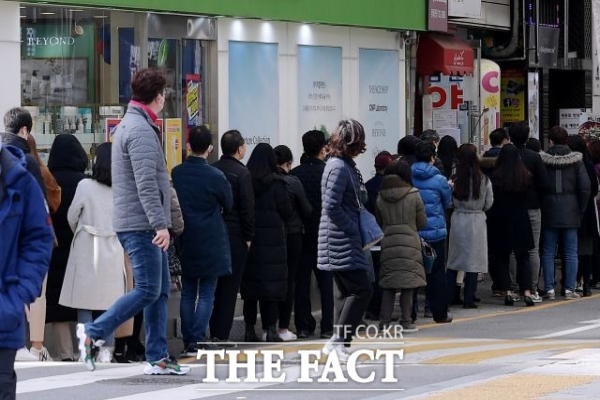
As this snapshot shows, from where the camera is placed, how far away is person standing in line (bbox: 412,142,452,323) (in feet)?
49.6

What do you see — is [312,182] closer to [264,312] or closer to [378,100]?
[264,312]

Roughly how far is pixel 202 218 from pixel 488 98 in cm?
1194

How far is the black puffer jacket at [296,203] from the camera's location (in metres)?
13.7

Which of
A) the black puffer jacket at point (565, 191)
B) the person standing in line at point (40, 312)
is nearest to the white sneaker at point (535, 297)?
the black puffer jacket at point (565, 191)

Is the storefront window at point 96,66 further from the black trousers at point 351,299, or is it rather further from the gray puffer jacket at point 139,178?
the gray puffer jacket at point 139,178

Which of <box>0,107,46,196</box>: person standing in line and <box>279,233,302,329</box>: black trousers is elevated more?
<box>0,107,46,196</box>: person standing in line

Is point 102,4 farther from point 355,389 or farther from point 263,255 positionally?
point 355,389

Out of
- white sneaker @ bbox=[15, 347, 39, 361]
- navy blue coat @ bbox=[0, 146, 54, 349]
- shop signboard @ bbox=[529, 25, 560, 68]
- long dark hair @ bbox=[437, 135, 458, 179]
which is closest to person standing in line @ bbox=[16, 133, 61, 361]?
white sneaker @ bbox=[15, 347, 39, 361]

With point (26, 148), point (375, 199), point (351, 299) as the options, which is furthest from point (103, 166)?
point (375, 199)

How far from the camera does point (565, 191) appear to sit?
1750 cm

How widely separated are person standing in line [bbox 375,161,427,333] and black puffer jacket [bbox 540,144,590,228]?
141 inches

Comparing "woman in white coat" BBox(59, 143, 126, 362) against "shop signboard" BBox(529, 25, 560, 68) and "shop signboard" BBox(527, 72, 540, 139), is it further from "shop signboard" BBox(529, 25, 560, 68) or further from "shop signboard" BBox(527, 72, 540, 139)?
"shop signboard" BBox(529, 25, 560, 68)

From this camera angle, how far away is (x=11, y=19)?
Answer: 572 inches

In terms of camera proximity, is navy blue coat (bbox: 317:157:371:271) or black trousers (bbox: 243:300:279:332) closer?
Answer: navy blue coat (bbox: 317:157:371:271)
